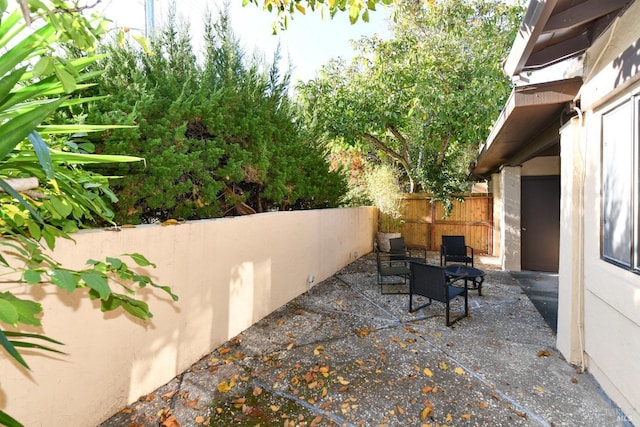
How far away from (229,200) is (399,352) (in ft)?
10.2

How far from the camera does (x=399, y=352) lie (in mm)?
3588

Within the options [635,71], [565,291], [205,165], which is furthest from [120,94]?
[565,291]

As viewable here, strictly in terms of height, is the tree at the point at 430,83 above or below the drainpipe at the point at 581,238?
above

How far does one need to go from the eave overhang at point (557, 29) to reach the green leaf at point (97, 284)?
309 cm

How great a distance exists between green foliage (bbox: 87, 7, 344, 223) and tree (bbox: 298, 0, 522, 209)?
3396 millimetres

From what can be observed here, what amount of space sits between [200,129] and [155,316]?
8.03 feet

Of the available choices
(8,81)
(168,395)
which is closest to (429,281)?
(168,395)

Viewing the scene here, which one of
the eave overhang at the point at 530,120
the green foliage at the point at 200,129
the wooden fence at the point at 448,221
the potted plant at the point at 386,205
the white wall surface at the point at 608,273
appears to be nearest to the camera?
the white wall surface at the point at 608,273

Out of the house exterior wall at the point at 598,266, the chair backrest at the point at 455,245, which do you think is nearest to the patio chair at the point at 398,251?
the chair backrest at the point at 455,245

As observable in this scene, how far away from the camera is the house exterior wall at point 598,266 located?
2410 mm

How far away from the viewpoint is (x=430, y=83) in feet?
29.9

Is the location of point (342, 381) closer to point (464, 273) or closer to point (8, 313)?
point (8, 313)

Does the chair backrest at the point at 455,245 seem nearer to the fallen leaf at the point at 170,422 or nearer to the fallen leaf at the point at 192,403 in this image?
the fallen leaf at the point at 192,403

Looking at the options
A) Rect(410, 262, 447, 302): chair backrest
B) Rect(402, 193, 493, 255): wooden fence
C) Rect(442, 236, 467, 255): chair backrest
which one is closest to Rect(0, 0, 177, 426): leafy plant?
Rect(410, 262, 447, 302): chair backrest
